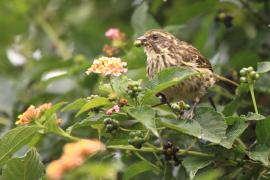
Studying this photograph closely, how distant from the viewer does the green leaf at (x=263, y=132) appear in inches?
178

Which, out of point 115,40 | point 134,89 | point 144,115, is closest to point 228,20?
point 115,40

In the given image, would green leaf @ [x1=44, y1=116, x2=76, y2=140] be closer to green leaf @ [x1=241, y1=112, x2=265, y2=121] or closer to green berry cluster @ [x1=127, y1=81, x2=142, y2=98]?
green berry cluster @ [x1=127, y1=81, x2=142, y2=98]

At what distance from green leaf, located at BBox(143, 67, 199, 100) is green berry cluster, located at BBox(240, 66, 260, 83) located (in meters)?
0.57

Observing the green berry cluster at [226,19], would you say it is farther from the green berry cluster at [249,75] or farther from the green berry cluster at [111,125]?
the green berry cluster at [111,125]

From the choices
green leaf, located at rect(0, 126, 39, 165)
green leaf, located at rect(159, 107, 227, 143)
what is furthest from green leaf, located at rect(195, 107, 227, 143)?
green leaf, located at rect(0, 126, 39, 165)

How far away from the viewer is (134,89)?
4.19 metres

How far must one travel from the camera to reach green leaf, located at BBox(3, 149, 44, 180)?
14.4 feet

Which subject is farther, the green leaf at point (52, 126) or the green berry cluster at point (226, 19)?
the green berry cluster at point (226, 19)

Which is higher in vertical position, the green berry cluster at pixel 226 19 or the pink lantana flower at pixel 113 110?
the green berry cluster at pixel 226 19

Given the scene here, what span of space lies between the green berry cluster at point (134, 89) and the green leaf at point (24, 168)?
695mm

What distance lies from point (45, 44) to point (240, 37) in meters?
2.23

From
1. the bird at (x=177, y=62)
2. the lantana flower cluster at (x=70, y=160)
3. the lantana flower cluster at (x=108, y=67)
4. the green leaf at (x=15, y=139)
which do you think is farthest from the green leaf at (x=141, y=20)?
the lantana flower cluster at (x=70, y=160)

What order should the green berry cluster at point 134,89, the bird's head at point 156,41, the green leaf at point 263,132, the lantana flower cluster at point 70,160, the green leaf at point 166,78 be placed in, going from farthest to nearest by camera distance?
1. the bird's head at point 156,41
2. the green leaf at point 263,132
3. the green berry cluster at point 134,89
4. the green leaf at point 166,78
5. the lantana flower cluster at point 70,160

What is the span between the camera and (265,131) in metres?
4.54
